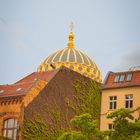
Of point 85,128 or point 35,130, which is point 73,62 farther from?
point 85,128

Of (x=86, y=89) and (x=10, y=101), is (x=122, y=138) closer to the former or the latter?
(x=10, y=101)

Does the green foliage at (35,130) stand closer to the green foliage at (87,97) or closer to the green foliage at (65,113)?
the green foliage at (65,113)

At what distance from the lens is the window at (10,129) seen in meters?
44.5

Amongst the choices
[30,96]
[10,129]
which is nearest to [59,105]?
[30,96]

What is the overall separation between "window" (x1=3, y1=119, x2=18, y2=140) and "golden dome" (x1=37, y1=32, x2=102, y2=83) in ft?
65.7

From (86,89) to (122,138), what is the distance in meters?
19.4

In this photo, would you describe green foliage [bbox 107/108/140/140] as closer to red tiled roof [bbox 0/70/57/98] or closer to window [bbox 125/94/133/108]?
red tiled roof [bbox 0/70/57/98]

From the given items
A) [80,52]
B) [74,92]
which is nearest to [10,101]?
[74,92]

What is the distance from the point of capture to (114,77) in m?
54.1

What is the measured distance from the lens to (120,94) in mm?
51531

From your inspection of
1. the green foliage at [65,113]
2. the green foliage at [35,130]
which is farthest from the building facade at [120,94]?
the green foliage at [35,130]

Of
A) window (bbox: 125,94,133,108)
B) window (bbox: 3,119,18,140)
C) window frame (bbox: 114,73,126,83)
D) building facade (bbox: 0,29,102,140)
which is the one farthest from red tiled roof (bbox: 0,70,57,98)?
window (bbox: 125,94,133,108)

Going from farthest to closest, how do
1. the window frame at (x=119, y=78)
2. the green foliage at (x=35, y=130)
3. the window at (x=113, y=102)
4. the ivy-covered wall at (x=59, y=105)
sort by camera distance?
the window frame at (x=119, y=78) → the window at (x=113, y=102) → the ivy-covered wall at (x=59, y=105) → the green foliage at (x=35, y=130)

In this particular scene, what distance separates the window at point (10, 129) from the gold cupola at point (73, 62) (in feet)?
64.9
